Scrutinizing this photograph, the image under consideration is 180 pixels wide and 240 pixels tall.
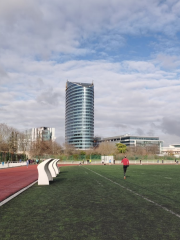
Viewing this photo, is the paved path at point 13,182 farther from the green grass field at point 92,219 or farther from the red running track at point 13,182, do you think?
the green grass field at point 92,219

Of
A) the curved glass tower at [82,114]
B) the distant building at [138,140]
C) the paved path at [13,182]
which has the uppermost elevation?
the curved glass tower at [82,114]

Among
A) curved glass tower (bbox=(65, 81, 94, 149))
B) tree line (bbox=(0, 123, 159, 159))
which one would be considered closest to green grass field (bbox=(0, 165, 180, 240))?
tree line (bbox=(0, 123, 159, 159))

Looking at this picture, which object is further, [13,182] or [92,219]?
[13,182]

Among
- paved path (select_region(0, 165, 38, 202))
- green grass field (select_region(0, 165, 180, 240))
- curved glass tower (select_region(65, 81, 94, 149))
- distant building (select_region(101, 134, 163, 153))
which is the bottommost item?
paved path (select_region(0, 165, 38, 202))

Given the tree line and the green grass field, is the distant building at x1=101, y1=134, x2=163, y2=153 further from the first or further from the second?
the green grass field

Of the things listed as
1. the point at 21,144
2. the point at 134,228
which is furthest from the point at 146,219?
the point at 21,144

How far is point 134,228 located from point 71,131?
19087cm

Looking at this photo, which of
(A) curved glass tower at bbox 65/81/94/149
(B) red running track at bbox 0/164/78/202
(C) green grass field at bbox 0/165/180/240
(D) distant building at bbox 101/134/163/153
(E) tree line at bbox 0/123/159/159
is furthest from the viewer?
(A) curved glass tower at bbox 65/81/94/149

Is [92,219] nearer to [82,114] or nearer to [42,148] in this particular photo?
[42,148]

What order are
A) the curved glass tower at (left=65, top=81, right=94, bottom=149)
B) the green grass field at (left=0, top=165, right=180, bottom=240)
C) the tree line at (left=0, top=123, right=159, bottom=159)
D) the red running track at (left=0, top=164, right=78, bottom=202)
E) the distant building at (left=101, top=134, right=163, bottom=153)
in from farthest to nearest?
the curved glass tower at (left=65, top=81, right=94, bottom=149), the distant building at (left=101, top=134, right=163, bottom=153), the tree line at (left=0, top=123, right=159, bottom=159), the red running track at (left=0, top=164, right=78, bottom=202), the green grass field at (left=0, top=165, right=180, bottom=240)

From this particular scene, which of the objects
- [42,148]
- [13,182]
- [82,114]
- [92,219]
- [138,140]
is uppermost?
[82,114]

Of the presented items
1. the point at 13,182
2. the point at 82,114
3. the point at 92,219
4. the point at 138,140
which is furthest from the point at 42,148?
the point at 92,219

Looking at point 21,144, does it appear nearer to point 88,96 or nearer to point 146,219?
point 146,219

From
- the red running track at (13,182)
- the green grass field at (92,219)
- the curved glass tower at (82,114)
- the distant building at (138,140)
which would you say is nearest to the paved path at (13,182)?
the red running track at (13,182)
